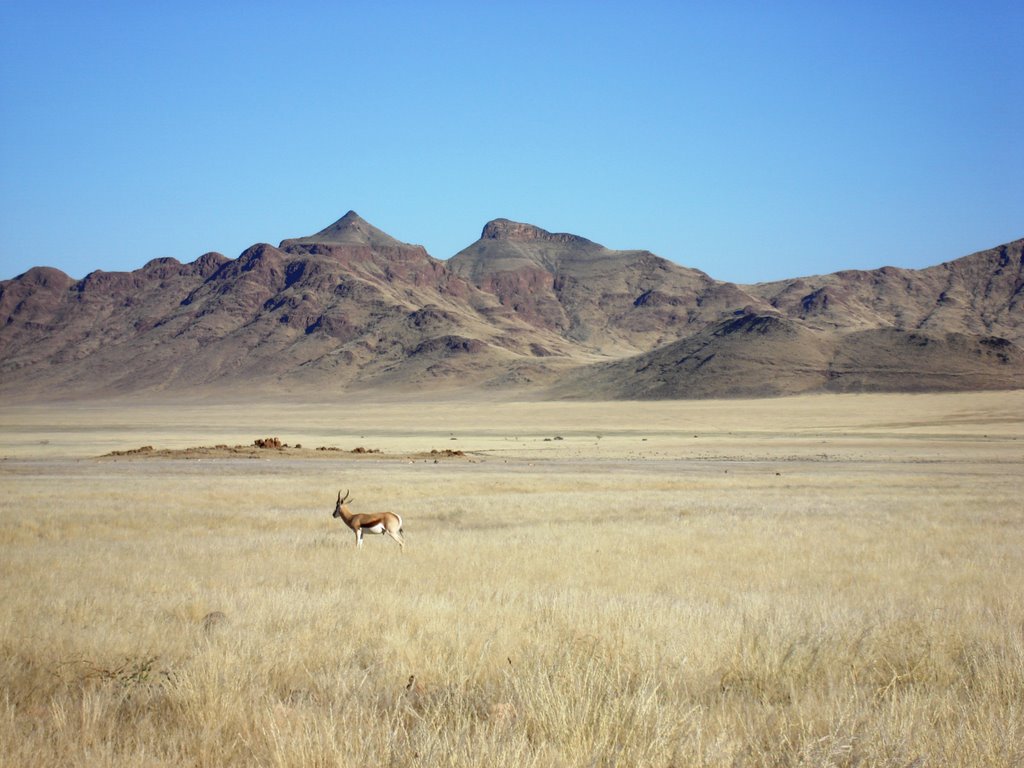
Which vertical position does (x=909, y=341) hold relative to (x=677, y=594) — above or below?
above

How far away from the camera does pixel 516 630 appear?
8375 millimetres

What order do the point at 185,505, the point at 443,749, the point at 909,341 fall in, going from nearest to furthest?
the point at 443,749 < the point at 185,505 < the point at 909,341

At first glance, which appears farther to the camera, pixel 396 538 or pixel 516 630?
pixel 396 538

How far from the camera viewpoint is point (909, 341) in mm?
148625

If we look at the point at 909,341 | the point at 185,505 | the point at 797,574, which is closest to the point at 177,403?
the point at 909,341

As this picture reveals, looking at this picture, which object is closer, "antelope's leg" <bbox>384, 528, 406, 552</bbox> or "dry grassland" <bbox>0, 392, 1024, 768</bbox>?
"dry grassland" <bbox>0, 392, 1024, 768</bbox>

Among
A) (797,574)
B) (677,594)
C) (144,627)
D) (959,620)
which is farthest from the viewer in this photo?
(797,574)

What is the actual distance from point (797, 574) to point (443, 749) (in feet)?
31.3

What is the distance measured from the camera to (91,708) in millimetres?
5840

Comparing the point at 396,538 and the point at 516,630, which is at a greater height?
the point at 516,630

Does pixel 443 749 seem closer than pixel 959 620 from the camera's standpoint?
Yes

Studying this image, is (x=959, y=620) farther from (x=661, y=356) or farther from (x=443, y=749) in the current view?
(x=661, y=356)

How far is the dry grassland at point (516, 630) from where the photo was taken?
5.27 m

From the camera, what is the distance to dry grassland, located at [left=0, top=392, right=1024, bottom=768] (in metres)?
5.27
